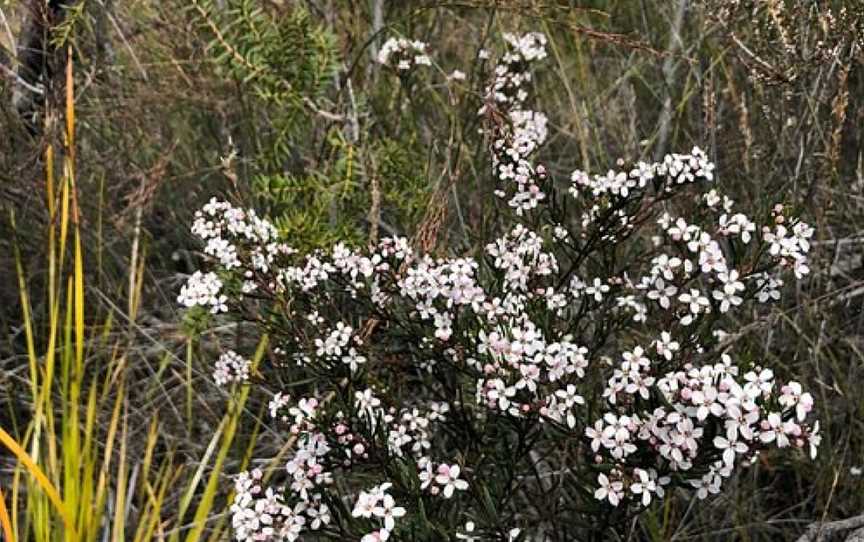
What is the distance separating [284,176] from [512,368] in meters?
1.02

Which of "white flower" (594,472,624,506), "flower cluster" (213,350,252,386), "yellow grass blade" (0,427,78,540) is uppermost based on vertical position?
"flower cluster" (213,350,252,386)

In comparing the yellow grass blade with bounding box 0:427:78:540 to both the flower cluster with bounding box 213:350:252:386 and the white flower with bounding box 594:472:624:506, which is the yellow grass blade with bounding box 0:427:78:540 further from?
the white flower with bounding box 594:472:624:506

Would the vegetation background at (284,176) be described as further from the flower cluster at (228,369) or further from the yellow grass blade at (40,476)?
the flower cluster at (228,369)

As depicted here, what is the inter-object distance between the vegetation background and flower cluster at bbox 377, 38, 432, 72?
2.0 inches

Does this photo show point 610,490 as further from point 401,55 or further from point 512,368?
point 401,55

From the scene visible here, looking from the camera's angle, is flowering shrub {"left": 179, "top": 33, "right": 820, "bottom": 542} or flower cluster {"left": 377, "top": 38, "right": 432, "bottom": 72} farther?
flower cluster {"left": 377, "top": 38, "right": 432, "bottom": 72}

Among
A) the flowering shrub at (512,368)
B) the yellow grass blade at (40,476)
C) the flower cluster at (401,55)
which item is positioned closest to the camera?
the flowering shrub at (512,368)

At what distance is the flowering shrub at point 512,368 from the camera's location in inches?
48.7

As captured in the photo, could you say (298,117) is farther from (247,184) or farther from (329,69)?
(247,184)

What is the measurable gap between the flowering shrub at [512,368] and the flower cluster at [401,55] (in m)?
0.57

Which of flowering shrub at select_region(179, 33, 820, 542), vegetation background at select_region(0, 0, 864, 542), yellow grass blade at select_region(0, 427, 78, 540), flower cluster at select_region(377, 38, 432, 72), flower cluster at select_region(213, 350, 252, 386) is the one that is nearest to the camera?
flowering shrub at select_region(179, 33, 820, 542)

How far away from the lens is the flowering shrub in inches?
48.7

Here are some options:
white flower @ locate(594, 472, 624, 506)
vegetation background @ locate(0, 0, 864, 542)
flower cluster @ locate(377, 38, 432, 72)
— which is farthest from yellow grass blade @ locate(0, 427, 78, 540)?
flower cluster @ locate(377, 38, 432, 72)

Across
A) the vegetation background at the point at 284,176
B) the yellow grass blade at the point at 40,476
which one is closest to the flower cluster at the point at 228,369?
the vegetation background at the point at 284,176
